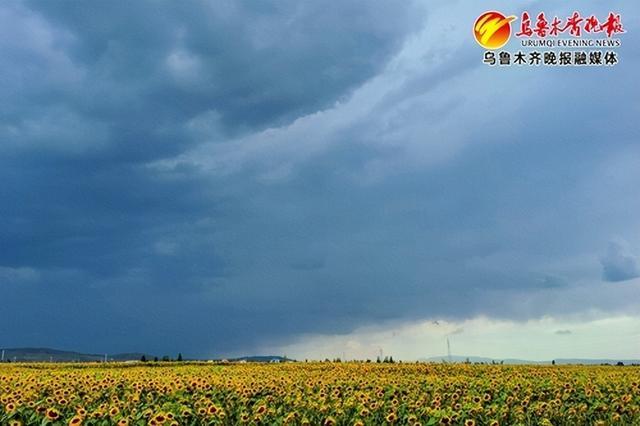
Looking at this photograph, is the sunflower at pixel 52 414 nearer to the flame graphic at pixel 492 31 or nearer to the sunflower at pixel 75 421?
the sunflower at pixel 75 421

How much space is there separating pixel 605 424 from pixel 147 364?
29.6 m

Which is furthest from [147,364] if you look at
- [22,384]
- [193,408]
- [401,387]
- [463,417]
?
[463,417]

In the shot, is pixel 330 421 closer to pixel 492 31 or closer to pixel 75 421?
pixel 75 421

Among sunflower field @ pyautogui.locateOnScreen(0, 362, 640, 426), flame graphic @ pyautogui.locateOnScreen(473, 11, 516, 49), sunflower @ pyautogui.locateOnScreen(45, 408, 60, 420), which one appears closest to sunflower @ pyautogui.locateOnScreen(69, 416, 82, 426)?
sunflower field @ pyautogui.locateOnScreen(0, 362, 640, 426)

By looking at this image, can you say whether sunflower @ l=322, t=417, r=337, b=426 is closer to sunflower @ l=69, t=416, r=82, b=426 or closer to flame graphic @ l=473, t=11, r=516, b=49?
sunflower @ l=69, t=416, r=82, b=426

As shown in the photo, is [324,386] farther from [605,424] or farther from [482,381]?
[605,424]

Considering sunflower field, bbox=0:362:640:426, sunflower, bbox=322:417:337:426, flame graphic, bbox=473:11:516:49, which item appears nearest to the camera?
sunflower, bbox=322:417:337:426

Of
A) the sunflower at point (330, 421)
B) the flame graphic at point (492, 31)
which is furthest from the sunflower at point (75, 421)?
the flame graphic at point (492, 31)

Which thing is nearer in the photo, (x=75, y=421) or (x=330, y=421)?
(x=330, y=421)

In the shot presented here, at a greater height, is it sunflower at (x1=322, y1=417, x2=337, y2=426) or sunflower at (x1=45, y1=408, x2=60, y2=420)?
sunflower at (x1=45, y1=408, x2=60, y2=420)

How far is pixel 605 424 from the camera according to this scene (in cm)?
981

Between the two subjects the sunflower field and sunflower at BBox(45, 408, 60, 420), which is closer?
the sunflower field

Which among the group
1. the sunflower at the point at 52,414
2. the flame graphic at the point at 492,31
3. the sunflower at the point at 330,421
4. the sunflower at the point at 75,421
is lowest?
the sunflower at the point at 330,421

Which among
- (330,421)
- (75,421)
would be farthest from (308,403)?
(75,421)
